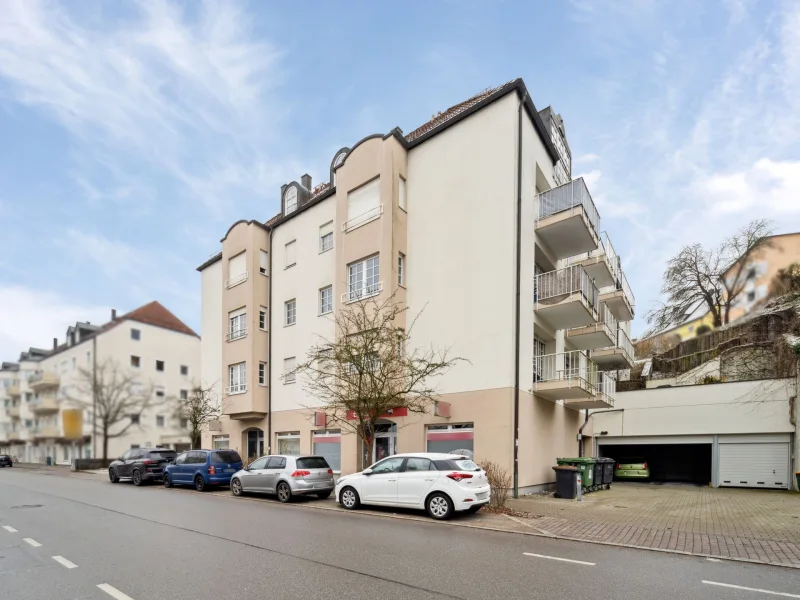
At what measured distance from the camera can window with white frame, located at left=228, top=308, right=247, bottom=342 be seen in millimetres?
24087

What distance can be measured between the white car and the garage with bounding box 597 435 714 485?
52.9 feet

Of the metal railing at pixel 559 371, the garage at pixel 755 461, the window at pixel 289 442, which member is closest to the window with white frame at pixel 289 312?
the window at pixel 289 442

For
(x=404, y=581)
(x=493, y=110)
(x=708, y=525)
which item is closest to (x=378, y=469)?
(x=404, y=581)

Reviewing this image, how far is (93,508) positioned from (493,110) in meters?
15.9

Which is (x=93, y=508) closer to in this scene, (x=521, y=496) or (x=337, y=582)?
(x=337, y=582)

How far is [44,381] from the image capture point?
599 inches

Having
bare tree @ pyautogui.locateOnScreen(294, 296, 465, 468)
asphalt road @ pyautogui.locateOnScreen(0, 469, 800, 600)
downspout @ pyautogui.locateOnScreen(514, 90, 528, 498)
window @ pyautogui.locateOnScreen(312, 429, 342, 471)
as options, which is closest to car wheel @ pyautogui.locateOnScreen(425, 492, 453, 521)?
asphalt road @ pyautogui.locateOnScreen(0, 469, 800, 600)

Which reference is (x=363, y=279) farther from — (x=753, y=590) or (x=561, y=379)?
(x=753, y=590)

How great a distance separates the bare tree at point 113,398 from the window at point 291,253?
37.8ft

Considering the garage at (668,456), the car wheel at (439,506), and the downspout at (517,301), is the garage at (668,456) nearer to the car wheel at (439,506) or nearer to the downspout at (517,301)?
the downspout at (517,301)

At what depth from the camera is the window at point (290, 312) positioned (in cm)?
2277

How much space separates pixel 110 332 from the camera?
40.1ft

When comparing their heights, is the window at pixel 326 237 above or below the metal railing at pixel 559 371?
above

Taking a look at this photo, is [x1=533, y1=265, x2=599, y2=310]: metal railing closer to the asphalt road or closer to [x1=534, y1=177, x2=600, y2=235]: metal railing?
[x1=534, y1=177, x2=600, y2=235]: metal railing
